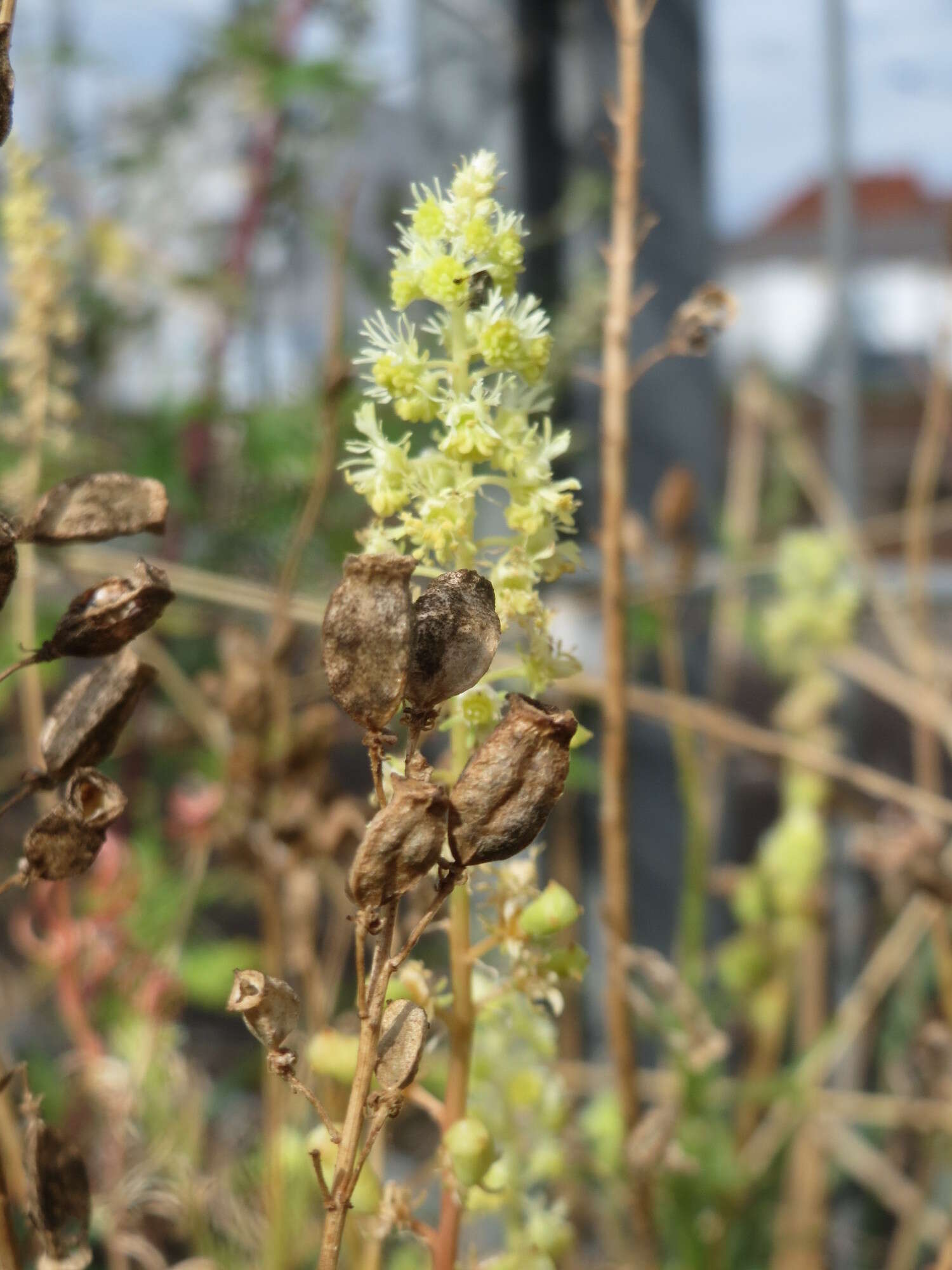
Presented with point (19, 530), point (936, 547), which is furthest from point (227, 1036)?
point (19, 530)

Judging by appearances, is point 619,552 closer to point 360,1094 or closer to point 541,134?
point 360,1094

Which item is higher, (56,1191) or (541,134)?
(541,134)

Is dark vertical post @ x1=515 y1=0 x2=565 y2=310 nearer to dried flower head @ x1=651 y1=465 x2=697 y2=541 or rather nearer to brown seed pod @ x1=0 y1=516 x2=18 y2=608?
dried flower head @ x1=651 y1=465 x2=697 y2=541

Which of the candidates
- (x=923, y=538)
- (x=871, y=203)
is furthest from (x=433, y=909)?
(x=871, y=203)

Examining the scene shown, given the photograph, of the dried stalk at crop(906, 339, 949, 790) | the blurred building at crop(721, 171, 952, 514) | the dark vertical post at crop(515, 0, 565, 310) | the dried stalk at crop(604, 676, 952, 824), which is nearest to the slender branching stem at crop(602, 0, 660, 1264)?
the dried stalk at crop(604, 676, 952, 824)

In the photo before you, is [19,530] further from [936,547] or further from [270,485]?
[936,547]
